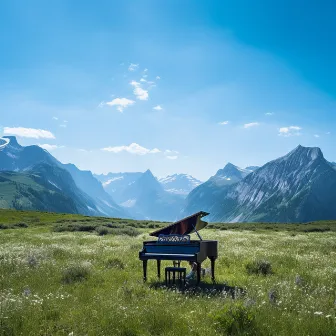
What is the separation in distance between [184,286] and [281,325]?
6288 mm

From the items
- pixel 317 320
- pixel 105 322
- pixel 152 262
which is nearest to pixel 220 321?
pixel 317 320

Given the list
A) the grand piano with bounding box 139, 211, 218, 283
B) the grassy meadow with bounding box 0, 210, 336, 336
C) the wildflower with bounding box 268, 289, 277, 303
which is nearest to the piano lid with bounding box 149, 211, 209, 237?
the grand piano with bounding box 139, 211, 218, 283

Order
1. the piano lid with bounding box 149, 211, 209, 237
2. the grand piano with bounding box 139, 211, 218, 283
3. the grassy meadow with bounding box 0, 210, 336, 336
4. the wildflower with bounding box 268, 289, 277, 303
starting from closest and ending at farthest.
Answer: the grassy meadow with bounding box 0, 210, 336, 336, the wildflower with bounding box 268, 289, 277, 303, the grand piano with bounding box 139, 211, 218, 283, the piano lid with bounding box 149, 211, 209, 237

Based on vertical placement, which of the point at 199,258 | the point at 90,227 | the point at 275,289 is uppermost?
the point at 199,258

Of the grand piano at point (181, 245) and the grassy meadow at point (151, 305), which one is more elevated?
the grand piano at point (181, 245)

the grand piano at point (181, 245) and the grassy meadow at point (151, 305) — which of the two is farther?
the grand piano at point (181, 245)

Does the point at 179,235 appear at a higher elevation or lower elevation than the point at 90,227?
higher

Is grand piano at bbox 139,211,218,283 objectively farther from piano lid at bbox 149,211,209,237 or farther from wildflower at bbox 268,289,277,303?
wildflower at bbox 268,289,277,303

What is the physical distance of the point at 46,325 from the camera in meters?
8.86

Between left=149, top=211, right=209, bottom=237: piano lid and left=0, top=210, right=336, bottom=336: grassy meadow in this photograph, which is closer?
left=0, top=210, right=336, bottom=336: grassy meadow

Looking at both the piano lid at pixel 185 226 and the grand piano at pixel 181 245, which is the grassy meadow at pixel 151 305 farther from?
the piano lid at pixel 185 226

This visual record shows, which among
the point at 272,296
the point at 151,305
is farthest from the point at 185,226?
the point at 151,305

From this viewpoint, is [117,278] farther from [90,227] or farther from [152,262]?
[90,227]

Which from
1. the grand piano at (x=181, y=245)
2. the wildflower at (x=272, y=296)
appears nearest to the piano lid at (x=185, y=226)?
the grand piano at (x=181, y=245)
